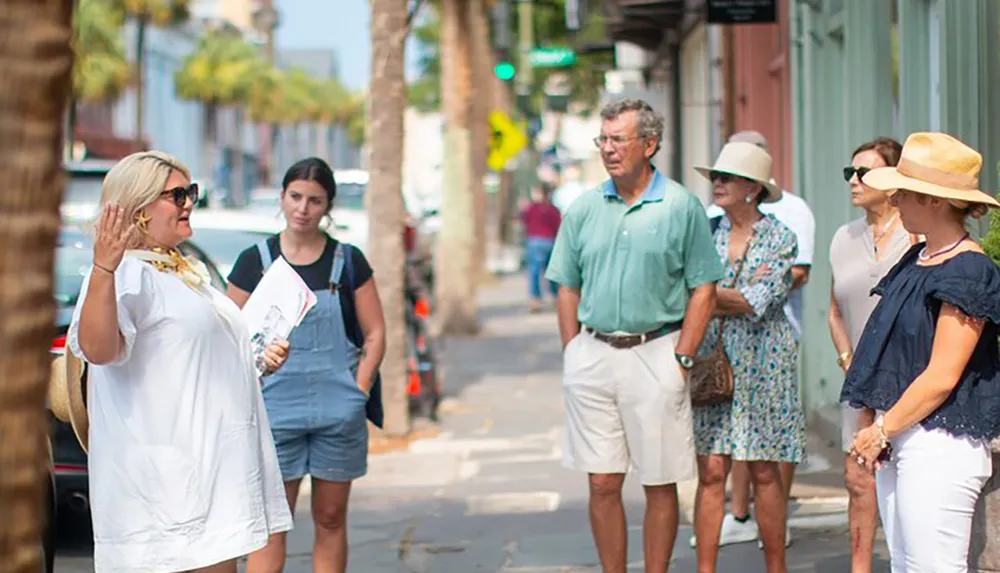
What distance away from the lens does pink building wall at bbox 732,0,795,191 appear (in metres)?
15.4

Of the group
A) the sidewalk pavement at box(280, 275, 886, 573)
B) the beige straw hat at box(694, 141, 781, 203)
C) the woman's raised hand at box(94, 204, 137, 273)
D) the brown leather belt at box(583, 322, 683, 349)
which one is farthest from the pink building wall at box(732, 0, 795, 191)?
the woman's raised hand at box(94, 204, 137, 273)

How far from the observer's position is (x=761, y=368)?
7.18 metres

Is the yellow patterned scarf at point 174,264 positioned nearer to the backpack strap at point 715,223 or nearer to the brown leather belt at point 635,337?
the brown leather belt at point 635,337

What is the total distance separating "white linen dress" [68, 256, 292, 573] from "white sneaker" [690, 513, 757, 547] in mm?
3787

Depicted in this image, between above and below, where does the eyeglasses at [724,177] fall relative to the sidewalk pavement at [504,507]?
above

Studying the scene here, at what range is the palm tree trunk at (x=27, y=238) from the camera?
8.39 feet

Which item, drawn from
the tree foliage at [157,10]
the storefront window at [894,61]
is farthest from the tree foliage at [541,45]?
the storefront window at [894,61]

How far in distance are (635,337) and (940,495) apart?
6.26 feet

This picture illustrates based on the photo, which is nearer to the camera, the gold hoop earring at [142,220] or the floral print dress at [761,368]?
the gold hoop earring at [142,220]

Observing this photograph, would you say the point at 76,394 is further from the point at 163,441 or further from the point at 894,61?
the point at 894,61

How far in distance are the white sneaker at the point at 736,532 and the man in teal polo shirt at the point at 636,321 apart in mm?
1521

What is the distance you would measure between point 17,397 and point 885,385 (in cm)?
318

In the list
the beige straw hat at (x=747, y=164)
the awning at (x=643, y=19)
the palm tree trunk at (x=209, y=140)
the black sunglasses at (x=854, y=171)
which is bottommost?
the black sunglasses at (x=854, y=171)

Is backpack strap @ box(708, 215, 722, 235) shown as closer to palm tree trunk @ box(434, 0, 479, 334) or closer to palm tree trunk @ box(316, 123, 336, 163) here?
palm tree trunk @ box(434, 0, 479, 334)
